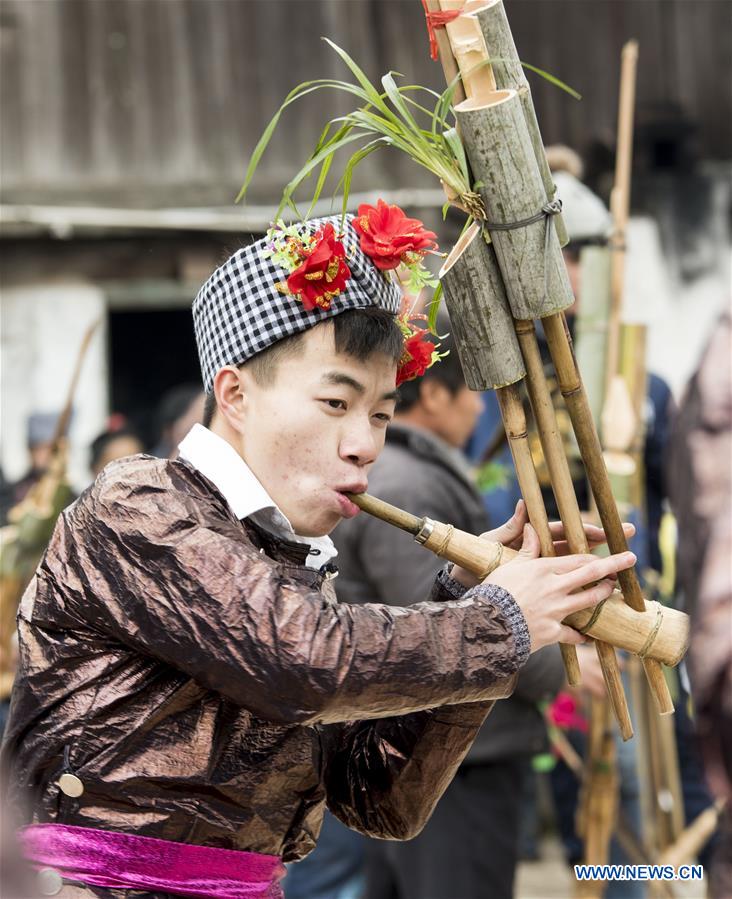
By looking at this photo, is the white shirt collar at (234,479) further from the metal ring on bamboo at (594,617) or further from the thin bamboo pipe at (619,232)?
the thin bamboo pipe at (619,232)

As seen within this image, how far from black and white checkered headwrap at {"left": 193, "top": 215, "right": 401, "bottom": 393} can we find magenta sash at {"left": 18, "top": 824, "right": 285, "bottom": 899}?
0.75 metres

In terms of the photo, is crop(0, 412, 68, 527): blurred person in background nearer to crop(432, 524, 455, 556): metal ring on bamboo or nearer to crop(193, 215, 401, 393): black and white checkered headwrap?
crop(193, 215, 401, 393): black and white checkered headwrap

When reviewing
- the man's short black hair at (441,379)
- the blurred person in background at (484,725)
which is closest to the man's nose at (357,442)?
the blurred person in background at (484,725)

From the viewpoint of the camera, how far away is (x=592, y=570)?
6.73ft

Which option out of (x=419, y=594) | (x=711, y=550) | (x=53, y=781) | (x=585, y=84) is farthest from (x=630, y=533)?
(x=585, y=84)

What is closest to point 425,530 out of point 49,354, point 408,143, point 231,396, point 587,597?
point 587,597

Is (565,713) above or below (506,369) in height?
below

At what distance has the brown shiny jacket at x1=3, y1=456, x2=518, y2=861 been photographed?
1891mm

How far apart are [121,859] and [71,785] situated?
0.14 meters

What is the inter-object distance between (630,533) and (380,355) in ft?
1.69

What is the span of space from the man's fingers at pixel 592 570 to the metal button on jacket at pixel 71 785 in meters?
0.79

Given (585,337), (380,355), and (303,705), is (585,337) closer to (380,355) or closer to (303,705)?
(380,355)

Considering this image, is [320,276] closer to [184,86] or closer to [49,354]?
[49,354]

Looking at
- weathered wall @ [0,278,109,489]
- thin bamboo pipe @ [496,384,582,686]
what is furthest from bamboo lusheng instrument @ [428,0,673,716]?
→ weathered wall @ [0,278,109,489]
